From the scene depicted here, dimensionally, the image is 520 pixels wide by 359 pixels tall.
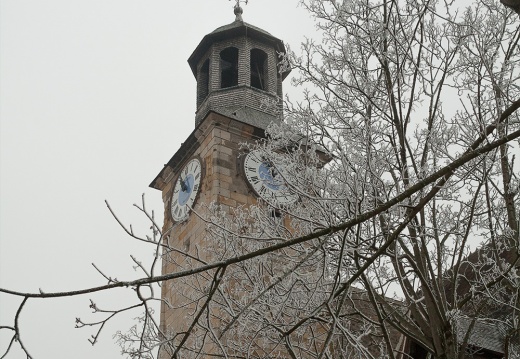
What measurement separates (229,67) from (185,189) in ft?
13.4

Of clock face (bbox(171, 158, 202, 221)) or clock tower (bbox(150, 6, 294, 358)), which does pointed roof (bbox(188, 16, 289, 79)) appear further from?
clock face (bbox(171, 158, 202, 221))

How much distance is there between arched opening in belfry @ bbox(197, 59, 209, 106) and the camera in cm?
1793

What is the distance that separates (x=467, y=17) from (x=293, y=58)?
1.70 metres

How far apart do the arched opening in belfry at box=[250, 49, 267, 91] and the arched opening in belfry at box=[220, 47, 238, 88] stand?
0.42 m

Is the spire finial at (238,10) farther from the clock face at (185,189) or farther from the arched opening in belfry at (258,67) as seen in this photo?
the clock face at (185,189)

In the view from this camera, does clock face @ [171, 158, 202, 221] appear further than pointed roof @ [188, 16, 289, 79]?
No

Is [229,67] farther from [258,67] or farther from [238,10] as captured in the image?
[238,10]

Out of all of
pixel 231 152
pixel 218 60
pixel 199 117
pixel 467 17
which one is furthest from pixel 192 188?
pixel 467 17

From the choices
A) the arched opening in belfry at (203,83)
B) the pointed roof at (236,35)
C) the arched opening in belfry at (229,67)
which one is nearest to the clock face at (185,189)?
the arched opening in belfry at (203,83)

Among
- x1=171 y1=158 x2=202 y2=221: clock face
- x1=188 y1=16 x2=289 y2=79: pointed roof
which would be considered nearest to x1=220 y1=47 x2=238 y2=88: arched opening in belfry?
x1=188 y1=16 x2=289 y2=79: pointed roof

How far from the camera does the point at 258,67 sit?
59.7ft

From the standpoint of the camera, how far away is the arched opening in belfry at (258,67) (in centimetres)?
1788

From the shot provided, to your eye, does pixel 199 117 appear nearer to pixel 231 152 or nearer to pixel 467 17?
pixel 231 152

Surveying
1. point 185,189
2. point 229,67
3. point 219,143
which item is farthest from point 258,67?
point 185,189
